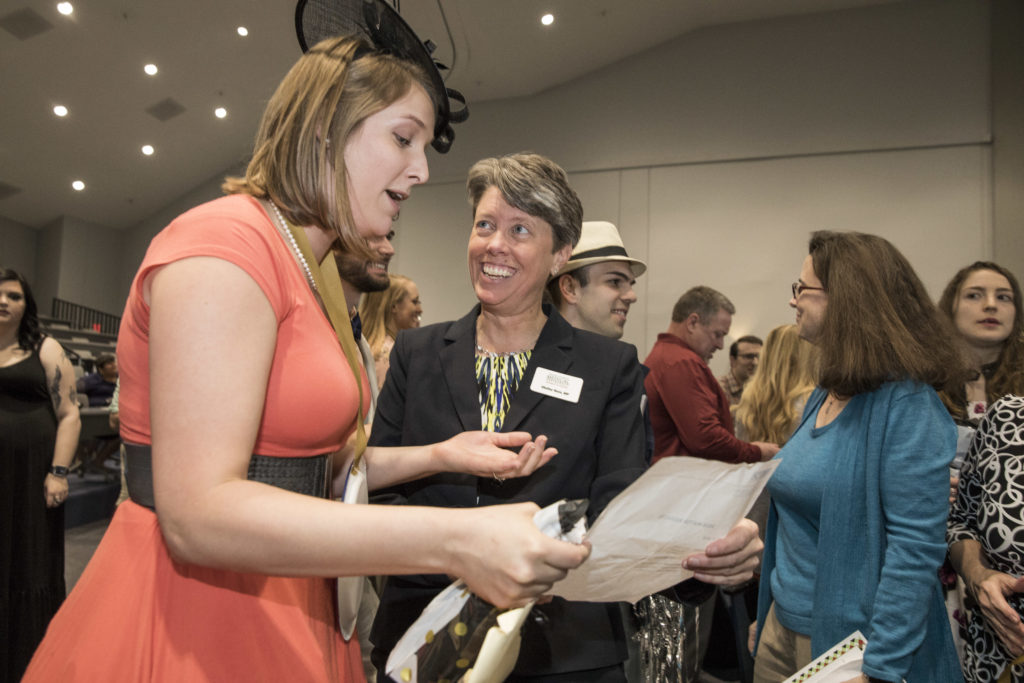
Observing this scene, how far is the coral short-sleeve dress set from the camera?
0.77 metres

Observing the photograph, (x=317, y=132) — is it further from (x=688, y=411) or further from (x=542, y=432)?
(x=688, y=411)

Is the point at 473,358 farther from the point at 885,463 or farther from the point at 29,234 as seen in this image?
the point at 29,234

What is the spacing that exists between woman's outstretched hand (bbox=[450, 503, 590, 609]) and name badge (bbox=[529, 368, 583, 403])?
789mm

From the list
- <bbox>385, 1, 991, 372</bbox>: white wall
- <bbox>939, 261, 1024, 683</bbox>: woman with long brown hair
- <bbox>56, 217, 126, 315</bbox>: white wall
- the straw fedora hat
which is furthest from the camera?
<bbox>56, 217, 126, 315</bbox>: white wall

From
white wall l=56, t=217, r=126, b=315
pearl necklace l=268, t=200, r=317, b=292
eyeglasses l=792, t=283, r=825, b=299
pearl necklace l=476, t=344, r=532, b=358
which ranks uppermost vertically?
white wall l=56, t=217, r=126, b=315

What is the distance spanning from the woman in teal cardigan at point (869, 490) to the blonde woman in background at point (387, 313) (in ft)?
7.26

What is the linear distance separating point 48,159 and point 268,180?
11.0 metres

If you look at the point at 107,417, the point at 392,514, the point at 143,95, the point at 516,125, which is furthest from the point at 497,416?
the point at 143,95

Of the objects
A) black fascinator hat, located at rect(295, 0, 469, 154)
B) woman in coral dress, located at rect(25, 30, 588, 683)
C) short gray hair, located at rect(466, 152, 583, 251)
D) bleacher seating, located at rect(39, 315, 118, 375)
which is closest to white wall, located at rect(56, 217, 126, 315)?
bleacher seating, located at rect(39, 315, 118, 375)

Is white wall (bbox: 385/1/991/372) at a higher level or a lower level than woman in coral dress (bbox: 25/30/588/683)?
higher

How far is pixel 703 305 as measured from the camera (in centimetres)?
393

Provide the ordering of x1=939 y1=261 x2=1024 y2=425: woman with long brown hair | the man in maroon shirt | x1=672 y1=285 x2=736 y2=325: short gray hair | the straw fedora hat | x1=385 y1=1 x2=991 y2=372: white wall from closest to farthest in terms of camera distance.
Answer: x1=939 y1=261 x2=1024 y2=425: woman with long brown hair
the straw fedora hat
the man in maroon shirt
x1=672 y1=285 x2=736 y2=325: short gray hair
x1=385 y1=1 x2=991 y2=372: white wall

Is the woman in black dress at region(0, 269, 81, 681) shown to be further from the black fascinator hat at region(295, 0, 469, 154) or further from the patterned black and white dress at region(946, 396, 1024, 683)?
the patterned black and white dress at region(946, 396, 1024, 683)

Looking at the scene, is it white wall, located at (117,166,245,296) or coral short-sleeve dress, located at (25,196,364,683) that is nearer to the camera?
coral short-sleeve dress, located at (25,196,364,683)
